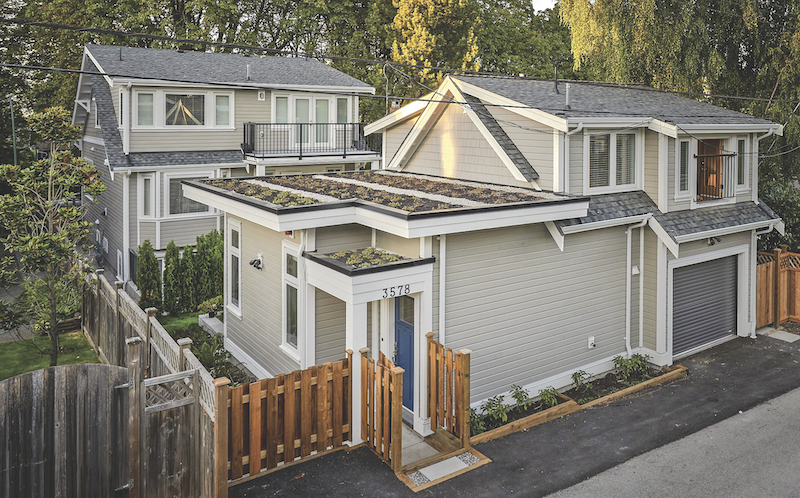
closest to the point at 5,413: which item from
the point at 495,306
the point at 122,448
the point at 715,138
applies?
the point at 122,448

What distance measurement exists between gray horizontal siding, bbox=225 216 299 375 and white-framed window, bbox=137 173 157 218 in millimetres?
8625

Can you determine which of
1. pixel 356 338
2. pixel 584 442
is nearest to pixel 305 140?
pixel 356 338

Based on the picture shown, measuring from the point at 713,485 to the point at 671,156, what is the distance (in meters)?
7.06

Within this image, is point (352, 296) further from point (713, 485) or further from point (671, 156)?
point (671, 156)

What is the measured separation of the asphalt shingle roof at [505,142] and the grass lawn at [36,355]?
30.9 feet

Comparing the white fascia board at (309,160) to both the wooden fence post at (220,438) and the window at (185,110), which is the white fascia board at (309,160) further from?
the wooden fence post at (220,438)

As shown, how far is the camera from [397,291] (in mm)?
9859

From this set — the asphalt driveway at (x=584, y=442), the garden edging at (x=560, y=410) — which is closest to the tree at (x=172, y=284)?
the asphalt driveway at (x=584, y=442)

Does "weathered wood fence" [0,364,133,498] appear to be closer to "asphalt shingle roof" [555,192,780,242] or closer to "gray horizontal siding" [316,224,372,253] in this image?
"gray horizontal siding" [316,224,372,253]

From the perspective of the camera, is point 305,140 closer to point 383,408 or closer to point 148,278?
point 148,278

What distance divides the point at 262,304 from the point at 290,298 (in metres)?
1.42

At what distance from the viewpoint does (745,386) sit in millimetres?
12406

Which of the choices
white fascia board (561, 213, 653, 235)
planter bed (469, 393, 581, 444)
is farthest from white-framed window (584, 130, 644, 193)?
planter bed (469, 393, 581, 444)

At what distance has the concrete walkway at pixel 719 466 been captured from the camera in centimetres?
862
